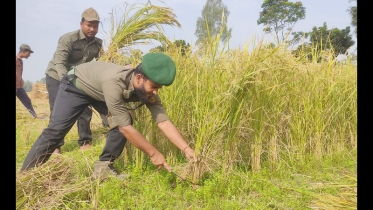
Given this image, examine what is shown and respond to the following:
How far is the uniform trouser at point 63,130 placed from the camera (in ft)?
9.09

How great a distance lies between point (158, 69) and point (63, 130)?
118cm

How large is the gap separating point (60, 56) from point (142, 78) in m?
1.90

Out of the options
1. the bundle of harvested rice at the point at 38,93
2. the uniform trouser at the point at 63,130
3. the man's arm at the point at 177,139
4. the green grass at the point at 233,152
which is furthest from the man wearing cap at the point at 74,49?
the bundle of harvested rice at the point at 38,93

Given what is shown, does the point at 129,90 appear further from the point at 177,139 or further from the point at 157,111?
the point at 177,139

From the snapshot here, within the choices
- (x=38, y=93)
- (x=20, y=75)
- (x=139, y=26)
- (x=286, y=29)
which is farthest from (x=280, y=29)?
(x=38, y=93)

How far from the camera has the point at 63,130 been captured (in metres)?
2.82

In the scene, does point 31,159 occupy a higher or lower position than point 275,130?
lower

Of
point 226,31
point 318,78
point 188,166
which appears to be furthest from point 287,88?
point 188,166

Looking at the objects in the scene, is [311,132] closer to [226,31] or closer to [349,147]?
[349,147]

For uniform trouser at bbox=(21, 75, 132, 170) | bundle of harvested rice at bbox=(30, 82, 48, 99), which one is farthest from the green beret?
bundle of harvested rice at bbox=(30, 82, 48, 99)

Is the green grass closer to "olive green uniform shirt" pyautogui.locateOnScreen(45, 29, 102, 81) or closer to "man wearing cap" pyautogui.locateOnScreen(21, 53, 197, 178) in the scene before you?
"man wearing cap" pyautogui.locateOnScreen(21, 53, 197, 178)

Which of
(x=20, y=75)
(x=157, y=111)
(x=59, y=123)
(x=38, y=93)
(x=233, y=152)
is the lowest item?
(x=233, y=152)

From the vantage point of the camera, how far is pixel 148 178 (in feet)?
9.39

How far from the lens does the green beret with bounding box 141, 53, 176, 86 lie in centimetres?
225
